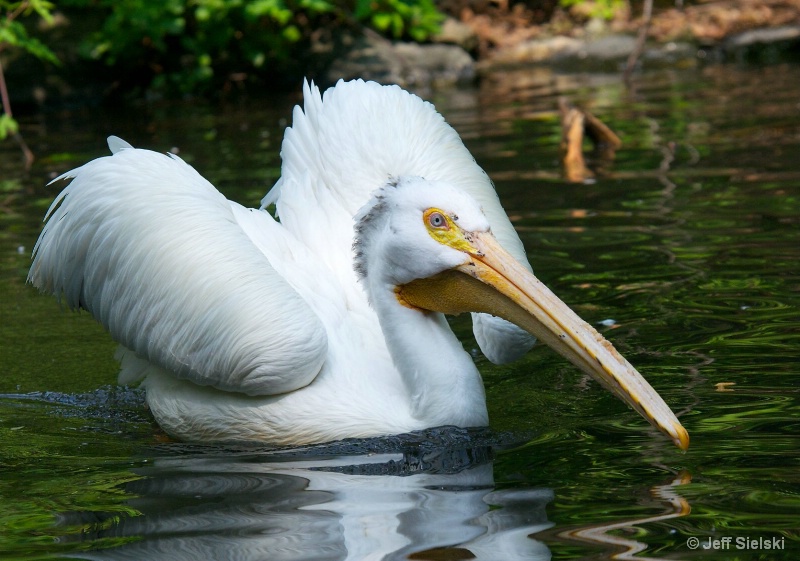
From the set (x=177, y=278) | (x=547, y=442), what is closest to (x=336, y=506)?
(x=547, y=442)

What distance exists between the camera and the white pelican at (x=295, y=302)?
12.2ft

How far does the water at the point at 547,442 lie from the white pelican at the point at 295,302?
6.3 inches

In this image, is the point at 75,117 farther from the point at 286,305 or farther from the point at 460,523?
the point at 460,523

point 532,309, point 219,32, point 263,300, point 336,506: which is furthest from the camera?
point 219,32

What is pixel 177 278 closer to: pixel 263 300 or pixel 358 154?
pixel 263 300

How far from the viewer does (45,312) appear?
230 inches

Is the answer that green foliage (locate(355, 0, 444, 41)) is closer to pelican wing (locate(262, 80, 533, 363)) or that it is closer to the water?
the water

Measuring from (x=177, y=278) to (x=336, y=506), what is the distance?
1.17 metres

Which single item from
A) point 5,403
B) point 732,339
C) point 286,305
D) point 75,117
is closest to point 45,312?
point 5,403

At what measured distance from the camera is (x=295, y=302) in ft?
12.7

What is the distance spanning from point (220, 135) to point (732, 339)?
7844mm

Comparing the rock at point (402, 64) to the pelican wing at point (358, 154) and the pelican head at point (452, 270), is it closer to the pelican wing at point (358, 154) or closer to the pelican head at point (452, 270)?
the pelican wing at point (358, 154)

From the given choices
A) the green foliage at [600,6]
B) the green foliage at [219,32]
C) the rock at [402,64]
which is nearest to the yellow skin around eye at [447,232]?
the rock at [402,64]

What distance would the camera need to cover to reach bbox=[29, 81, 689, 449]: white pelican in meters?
3.71
